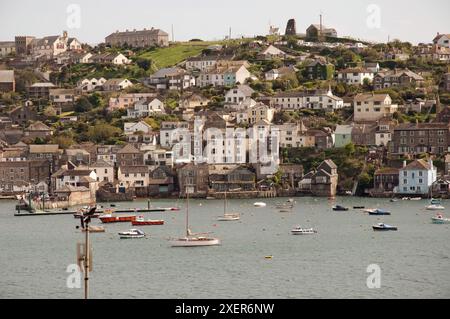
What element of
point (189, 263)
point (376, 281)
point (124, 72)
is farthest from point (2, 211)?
point (124, 72)

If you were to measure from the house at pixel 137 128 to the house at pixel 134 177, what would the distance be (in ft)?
20.1

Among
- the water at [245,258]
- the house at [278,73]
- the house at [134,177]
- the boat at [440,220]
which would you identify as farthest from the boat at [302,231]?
the house at [278,73]

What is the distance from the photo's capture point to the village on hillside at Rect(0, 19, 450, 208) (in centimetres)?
5288

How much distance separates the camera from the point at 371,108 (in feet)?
199

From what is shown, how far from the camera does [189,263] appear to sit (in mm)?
28281

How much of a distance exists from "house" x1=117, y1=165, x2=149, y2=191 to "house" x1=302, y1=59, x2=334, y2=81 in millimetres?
19450

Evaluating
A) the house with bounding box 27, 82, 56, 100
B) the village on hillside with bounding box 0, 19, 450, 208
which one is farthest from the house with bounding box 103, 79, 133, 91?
the house with bounding box 27, 82, 56, 100

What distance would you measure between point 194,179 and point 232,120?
28.4 ft

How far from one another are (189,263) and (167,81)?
45.0m

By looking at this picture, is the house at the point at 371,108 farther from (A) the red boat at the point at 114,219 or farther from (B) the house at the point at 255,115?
(A) the red boat at the point at 114,219

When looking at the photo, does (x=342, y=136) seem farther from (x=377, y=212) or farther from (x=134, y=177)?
(x=377, y=212)

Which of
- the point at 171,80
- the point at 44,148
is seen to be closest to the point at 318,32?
the point at 171,80

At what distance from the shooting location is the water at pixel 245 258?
23.7 metres

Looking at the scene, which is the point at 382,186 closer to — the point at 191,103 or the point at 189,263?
the point at 191,103
